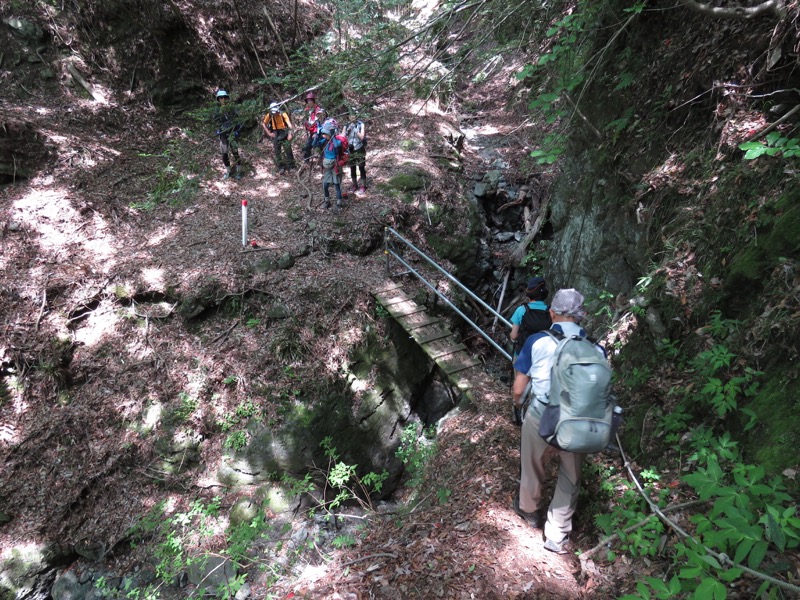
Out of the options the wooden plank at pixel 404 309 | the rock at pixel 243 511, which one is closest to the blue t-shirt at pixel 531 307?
the wooden plank at pixel 404 309

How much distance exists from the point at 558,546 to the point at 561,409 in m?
1.29

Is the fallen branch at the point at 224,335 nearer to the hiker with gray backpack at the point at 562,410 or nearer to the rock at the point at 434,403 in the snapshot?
the rock at the point at 434,403

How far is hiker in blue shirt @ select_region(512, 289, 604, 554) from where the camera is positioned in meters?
3.06

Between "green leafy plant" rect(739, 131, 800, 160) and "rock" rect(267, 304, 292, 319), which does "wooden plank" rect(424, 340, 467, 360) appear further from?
"green leafy plant" rect(739, 131, 800, 160)

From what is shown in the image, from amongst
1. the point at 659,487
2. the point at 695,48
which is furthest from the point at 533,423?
the point at 695,48

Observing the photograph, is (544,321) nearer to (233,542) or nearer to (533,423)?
(533,423)

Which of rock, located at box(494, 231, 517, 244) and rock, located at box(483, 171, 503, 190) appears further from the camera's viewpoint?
rock, located at box(483, 171, 503, 190)

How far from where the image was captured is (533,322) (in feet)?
13.5

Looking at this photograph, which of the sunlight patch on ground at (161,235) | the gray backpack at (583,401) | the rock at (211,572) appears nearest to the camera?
the gray backpack at (583,401)

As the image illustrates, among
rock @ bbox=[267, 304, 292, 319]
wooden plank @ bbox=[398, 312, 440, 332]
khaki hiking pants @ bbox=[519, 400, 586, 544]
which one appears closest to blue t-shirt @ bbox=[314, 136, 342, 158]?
rock @ bbox=[267, 304, 292, 319]

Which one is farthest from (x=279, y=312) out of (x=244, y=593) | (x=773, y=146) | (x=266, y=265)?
(x=773, y=146)

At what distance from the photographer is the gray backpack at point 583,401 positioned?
267 centimetres

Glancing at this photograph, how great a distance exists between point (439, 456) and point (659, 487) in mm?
2587

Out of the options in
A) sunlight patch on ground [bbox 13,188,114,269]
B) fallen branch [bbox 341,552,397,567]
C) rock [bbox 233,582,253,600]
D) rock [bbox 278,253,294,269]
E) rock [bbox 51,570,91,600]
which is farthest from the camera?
rock [bbox 278,253,294,269]
